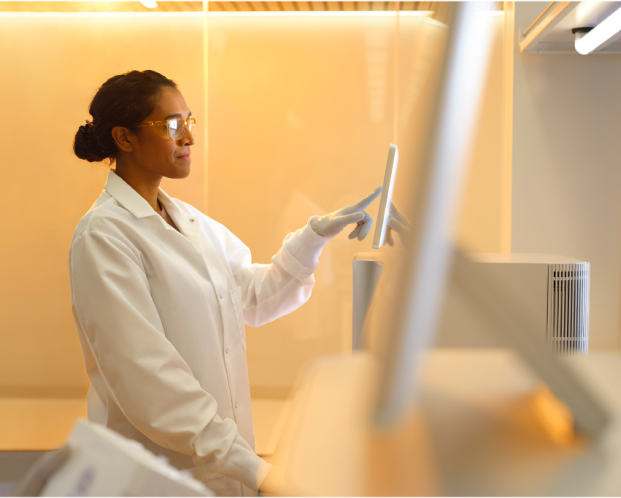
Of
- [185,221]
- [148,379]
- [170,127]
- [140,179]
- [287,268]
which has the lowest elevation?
[148,379]

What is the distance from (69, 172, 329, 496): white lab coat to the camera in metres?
1.16

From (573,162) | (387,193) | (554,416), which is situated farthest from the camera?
(573,162)

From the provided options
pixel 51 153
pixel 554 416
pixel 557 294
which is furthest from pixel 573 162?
pixel 51 153

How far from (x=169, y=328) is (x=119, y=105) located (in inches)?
25.3

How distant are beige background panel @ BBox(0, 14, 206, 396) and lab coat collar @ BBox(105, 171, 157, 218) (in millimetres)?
1842

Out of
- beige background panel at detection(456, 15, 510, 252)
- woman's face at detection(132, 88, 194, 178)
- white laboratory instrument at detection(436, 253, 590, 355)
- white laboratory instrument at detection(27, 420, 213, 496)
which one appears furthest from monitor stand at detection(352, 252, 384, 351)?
beige background panel at detection(456, 15, 510, 252)

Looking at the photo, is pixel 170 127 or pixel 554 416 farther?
pixel 170 127

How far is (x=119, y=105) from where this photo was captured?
4.73 feet

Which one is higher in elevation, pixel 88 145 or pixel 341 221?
pixel 88 145

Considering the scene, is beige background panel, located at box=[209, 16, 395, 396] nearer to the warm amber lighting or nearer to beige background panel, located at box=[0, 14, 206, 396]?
beige background panel, located at box=[0, 14, 206, 396]

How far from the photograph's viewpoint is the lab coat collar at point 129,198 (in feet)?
4.48

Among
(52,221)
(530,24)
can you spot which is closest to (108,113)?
(52,221)

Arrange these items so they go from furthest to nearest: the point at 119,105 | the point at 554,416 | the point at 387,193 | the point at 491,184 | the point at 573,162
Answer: the point at 491,184, the point at 573,162, the point at 119,105, the point at 387,193, the point at 554,416

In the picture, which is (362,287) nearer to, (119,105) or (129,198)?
(129,198)
